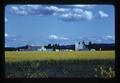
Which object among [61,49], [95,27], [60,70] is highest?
[95,27]

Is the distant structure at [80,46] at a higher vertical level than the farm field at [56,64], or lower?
higher

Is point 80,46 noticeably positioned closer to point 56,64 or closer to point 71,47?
point 71,47

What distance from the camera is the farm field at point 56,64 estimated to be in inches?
111

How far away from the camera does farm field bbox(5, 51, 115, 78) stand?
2817mm

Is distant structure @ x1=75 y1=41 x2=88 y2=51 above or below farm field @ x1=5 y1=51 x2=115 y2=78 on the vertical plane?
above

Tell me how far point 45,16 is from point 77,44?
0.38 meters

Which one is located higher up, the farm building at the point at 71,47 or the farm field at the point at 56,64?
the farm building at the point at 71,47

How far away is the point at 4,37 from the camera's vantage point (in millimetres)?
2836

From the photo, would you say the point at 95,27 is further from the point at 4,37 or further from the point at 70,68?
the point at 4,37

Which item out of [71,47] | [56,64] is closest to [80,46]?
[71,47]

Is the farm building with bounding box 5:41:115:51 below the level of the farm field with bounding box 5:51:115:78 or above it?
above

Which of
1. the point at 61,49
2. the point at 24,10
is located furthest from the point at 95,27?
the point at 24,10

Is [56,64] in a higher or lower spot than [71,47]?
lower

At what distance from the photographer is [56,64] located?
283cm
